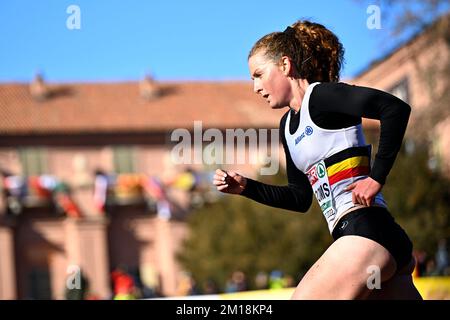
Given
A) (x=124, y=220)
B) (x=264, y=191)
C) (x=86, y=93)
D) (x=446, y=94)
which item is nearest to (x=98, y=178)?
(x=124, y=220)

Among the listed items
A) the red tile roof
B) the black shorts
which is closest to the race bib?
the black shorts

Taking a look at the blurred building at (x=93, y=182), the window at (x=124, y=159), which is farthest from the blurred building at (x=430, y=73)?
the window at (x=124, y=159)

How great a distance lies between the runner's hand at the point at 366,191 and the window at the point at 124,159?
59.2 metres

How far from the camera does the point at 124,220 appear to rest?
6144 centimetres

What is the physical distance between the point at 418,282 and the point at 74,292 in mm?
3898

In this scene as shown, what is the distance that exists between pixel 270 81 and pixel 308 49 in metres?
0.23

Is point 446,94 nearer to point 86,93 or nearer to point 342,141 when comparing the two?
point 342,141

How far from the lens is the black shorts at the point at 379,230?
4.18 m

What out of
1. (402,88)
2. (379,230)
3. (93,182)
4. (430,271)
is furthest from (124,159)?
(379,230)

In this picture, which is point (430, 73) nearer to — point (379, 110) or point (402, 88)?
point (402, 88)

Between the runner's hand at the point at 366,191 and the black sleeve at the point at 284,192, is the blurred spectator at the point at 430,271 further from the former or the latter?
the runner's hand at the point at 366,191

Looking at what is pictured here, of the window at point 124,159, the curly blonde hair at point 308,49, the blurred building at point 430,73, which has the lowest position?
the curly blonde hair at point 308,49

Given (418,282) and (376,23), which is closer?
(376,23)

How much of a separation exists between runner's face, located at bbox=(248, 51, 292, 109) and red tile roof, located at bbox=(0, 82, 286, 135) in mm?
56091
